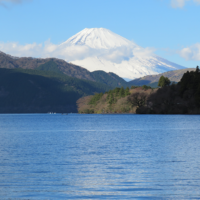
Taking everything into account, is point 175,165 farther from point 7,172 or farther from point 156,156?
point 7,172

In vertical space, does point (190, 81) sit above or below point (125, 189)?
above

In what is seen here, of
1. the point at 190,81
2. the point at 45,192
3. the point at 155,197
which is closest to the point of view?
the point at 155,197

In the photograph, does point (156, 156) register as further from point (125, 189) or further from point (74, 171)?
point (125, 189)

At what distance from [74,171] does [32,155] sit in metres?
12.6

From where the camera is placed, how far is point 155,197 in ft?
73.2

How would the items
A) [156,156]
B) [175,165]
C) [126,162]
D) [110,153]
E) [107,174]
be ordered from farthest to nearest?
[110,153] → [156,156] → [126,162] → [175,165] → [107,174]

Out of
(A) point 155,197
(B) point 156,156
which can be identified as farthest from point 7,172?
(B) point 156,156

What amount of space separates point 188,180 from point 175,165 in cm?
706

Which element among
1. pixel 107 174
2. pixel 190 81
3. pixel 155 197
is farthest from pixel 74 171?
pixel 190 81

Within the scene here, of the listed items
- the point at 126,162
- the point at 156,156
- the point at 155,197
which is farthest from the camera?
the point at 156,156

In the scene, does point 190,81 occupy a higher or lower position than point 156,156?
higher

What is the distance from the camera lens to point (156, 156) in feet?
135

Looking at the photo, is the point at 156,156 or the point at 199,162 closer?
the point at 199,162

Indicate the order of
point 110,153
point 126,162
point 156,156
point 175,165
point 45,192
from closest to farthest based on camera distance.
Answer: point 45,192, point 175,165, point 126,162, point 156,156, point 110,153
